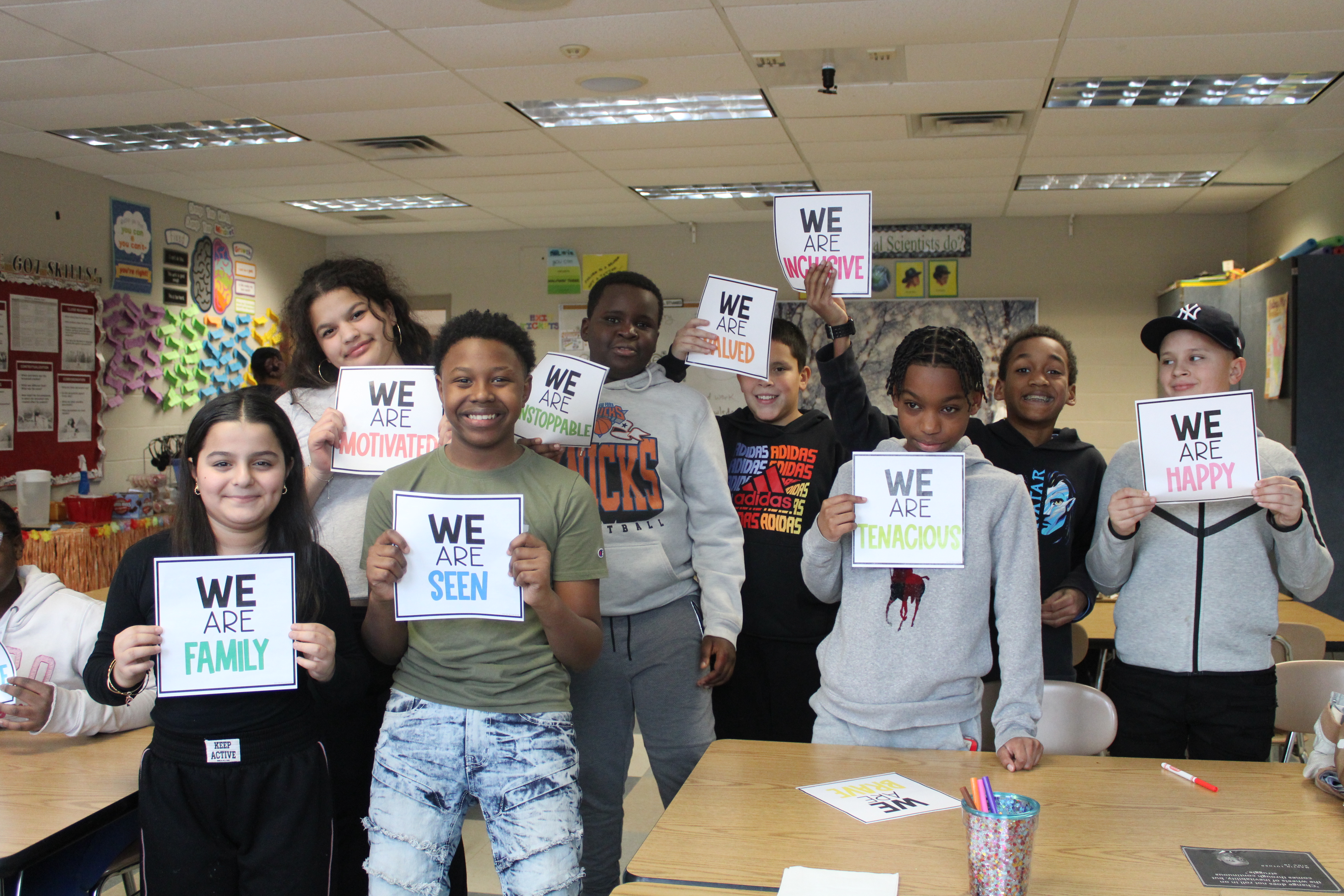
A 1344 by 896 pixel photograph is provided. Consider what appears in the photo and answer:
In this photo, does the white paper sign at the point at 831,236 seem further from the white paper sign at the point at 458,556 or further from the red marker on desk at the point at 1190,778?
the red marker on desk at the point at 1190,778

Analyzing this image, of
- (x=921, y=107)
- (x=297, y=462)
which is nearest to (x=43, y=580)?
(x=297, y=462)

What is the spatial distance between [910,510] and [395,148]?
13.2 ft

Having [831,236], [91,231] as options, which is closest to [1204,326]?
[831,236]

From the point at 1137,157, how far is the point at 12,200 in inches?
222

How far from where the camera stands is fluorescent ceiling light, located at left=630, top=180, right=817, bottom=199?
5818 mm

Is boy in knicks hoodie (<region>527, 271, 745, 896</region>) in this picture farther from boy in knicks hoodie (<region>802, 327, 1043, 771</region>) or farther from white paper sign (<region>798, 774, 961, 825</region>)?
white paper sign (<region>798, 774, 961, 825</region>)

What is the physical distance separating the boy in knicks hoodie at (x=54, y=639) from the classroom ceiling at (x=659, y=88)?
203 cm

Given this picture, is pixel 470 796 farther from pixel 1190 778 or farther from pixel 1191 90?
pixel 1191 90

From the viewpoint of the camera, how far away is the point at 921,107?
422cm

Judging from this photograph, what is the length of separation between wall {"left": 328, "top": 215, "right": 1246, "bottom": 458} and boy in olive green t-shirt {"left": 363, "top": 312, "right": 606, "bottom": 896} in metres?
5.56

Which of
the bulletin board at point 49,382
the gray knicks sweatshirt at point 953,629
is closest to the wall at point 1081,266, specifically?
the bulletin board at point 49,382

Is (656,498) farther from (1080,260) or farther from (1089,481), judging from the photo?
(1080,260)

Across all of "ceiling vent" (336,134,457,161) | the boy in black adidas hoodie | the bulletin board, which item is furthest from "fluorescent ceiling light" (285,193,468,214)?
the boy in black adidas hoodie

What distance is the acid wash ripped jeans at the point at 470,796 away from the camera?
5.01 feet
